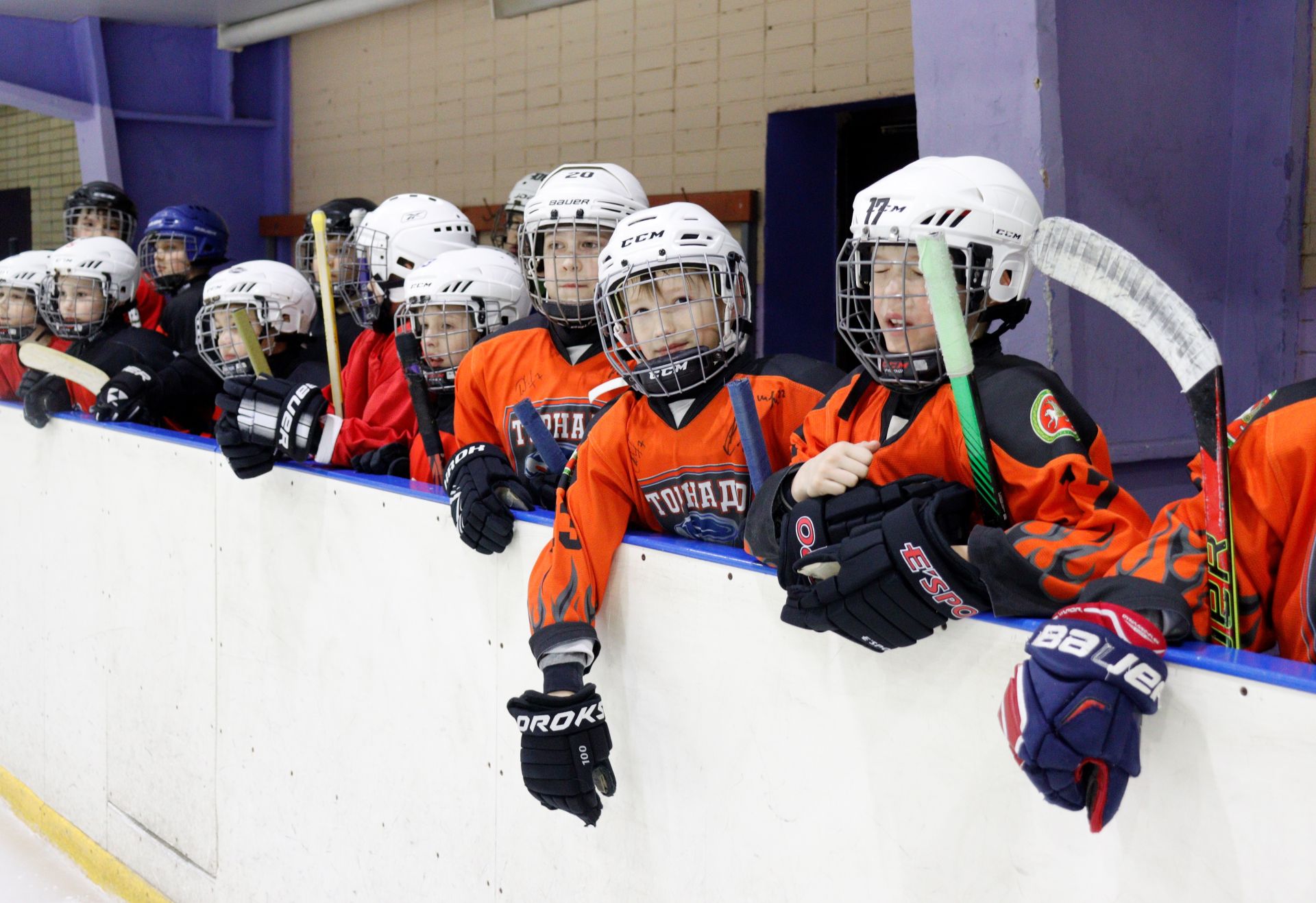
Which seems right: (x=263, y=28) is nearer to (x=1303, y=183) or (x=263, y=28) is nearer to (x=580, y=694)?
(x=1303, y=183)

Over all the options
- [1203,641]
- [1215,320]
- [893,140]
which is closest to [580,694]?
[1203,641]

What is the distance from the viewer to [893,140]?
459cm

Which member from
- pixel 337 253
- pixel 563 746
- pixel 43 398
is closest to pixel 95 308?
pixel 43 398

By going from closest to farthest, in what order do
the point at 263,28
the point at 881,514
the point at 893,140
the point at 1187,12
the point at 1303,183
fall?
the point at 881,514 < the point at 1187,12 < the point at 1303,183 < the point at 893,140 < the point at 263,28

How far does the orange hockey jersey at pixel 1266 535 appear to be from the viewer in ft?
3.71

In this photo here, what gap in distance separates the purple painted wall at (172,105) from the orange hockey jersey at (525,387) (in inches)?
177

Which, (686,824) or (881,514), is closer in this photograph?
(881,514)

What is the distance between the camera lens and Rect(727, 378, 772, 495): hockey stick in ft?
4.91

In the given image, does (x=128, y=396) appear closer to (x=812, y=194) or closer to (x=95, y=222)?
(x=95, y=222)

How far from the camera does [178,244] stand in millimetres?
4355

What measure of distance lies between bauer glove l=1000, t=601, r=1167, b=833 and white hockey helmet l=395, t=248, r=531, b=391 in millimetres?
1582

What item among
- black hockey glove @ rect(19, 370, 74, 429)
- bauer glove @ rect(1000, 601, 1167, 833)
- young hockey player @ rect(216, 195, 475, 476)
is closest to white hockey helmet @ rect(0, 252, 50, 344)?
black hockey glove @ rect(19, 370, 74, 429)

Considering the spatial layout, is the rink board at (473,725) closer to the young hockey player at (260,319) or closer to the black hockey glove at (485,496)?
the black hockey glove at (485,496)

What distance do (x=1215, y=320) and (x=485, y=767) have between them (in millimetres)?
1835
